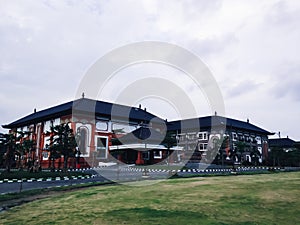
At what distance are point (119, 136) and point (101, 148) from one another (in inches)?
99.8

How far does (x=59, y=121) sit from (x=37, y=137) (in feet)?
15.0

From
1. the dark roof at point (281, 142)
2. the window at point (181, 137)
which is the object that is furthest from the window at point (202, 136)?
the dark roof at point (281, 142)

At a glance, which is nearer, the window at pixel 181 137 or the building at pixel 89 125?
the building at pixel 89 125

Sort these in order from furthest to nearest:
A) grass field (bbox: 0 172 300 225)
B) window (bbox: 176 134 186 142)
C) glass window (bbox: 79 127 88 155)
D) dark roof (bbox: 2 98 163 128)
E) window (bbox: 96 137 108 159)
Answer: window (bbox: 176 134 186 142)
window (bbox: 96 137 108 159)
dark roof (bbox: 2 98 163 128)
glass window (bbox: 79 127 88 155)
grass field (bbox: 0 172 300 225)

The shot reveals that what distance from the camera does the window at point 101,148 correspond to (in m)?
28.7

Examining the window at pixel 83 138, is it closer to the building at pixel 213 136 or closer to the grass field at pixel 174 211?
the building at pixel 213 136

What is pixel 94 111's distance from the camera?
2952cm

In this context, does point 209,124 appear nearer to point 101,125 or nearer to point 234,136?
point 234,136

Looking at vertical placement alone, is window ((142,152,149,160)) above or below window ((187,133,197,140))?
below

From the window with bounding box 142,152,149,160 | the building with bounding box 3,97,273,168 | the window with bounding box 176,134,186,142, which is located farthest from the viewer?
the window with bounding box 176,134,186,142

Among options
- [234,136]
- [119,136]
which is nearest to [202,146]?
[234,136]

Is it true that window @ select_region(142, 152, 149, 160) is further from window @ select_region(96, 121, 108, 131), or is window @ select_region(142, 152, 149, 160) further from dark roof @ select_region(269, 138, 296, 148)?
dark roof @ select_region(269, 138, 296, 148)

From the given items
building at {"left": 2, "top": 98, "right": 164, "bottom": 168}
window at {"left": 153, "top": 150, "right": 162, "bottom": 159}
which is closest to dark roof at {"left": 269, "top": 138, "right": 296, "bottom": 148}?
window at {"left": 153, "top": 150, "right": 162, "bottom": 159}

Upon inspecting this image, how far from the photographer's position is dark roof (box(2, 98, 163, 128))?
93.5ft
